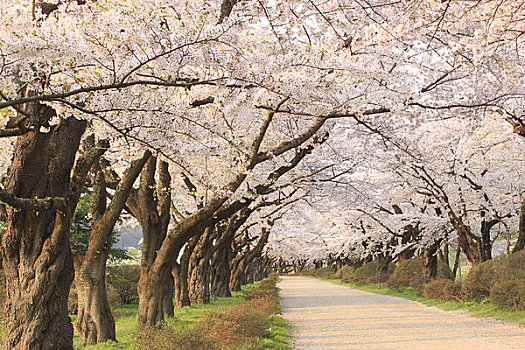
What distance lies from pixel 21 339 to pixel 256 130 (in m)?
Answer: 7.44

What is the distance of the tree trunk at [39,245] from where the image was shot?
21.2ft

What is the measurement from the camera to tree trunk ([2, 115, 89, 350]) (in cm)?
647

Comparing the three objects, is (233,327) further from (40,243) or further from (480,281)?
(480,281)

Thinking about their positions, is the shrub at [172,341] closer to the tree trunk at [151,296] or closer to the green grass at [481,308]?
the tree trunk at [151,296]

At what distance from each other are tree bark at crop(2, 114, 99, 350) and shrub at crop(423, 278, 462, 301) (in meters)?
16.0

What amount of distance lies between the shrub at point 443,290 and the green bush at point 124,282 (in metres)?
14.1

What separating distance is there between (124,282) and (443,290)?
14826 millimetres

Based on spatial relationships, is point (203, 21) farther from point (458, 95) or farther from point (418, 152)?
point (458, 95)

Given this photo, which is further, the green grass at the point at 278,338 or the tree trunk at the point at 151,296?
the tree trunk at the point at 151,296

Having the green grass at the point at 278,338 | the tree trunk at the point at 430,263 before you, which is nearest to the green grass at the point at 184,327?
the green grass at the point at 278,338

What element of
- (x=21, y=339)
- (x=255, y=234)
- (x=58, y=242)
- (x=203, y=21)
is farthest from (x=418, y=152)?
(x=255, y=234)

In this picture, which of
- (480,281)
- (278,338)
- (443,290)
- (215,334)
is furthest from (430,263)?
(215,334)

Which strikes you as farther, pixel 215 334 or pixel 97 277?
pixel 97 277

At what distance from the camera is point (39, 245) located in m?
6.87
